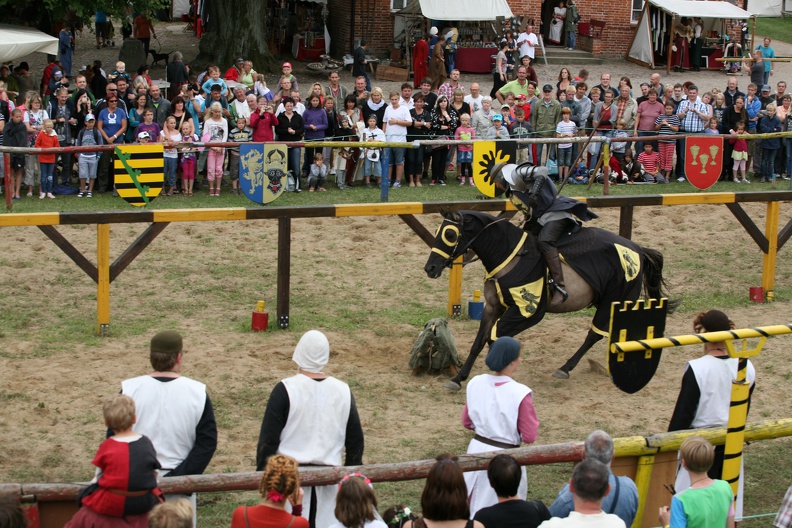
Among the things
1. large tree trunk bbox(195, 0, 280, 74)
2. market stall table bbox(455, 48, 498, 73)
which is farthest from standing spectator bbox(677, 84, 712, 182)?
large tree trunk bbox(195, 0, 280, 74)

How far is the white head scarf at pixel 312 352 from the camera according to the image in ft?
20.4

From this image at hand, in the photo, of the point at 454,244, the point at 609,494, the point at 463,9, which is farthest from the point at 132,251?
the point at 463,9

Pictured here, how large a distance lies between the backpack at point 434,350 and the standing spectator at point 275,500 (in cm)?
528

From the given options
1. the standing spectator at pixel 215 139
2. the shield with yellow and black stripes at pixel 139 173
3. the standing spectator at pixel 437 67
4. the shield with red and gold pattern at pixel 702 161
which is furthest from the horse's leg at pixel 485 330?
the standing spectator at pixel 437 67

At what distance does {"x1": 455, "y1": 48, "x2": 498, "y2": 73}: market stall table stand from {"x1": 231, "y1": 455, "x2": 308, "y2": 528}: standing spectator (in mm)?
23731

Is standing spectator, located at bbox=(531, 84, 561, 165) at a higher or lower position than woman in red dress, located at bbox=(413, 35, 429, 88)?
lower

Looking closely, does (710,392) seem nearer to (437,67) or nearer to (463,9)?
(437,67)

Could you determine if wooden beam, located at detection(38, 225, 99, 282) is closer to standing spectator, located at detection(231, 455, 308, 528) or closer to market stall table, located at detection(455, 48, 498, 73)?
standing spectator, located at detection(231, 455, 308, 528)

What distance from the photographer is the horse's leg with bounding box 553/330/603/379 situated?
429 inches

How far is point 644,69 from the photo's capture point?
29.9 metres

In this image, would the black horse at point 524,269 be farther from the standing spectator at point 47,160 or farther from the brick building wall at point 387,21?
the brick building wall at point 387,21

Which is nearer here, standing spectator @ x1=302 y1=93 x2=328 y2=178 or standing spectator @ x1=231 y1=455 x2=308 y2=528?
standing spectator @ x1=231 y1=455 x2=308 y2=528

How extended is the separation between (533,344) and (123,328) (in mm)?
4414

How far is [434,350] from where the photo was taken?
10.7m
